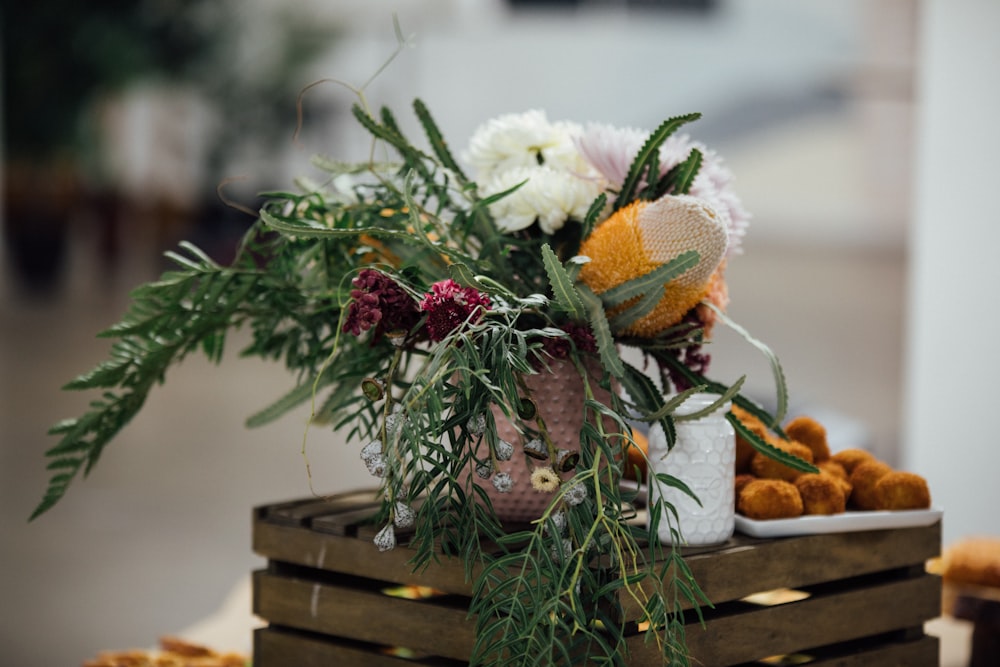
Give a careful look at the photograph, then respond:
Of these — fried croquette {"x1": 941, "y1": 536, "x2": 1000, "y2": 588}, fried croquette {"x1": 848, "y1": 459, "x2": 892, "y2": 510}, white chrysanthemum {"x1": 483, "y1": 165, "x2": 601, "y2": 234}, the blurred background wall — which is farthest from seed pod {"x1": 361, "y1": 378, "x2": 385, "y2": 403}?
the blurred background wall

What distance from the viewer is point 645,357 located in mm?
981

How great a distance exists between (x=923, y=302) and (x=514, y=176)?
1.73 m

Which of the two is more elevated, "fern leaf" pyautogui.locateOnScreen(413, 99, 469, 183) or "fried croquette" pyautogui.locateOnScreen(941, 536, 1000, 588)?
"fern leaf" pyautogui.locateOnScreen(413, 99, 469, 183)

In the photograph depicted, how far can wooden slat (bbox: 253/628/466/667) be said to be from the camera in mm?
908

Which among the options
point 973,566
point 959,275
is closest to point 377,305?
point 973,566

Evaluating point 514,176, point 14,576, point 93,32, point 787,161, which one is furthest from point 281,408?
point 787,161

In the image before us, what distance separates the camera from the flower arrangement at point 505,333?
76 centimetres

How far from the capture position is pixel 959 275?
2.41m

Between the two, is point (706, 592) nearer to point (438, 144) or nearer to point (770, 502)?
point (770, 502)

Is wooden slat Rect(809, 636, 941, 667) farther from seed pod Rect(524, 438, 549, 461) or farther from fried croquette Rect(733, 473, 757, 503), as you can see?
seed pod Rect(524, 438, 549, 461)

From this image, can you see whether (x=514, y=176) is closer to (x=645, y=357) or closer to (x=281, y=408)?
(x=645, y=357)

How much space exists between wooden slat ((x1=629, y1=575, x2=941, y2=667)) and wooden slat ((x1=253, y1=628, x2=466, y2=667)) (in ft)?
0.62

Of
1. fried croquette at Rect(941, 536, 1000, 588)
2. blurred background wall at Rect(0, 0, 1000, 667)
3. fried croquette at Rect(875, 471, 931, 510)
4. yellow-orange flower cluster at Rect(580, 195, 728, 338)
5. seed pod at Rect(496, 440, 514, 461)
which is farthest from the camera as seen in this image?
blurred background wall at Rect(0, 0, 1000, 667)

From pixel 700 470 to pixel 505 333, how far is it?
Result: 201 millimetres
